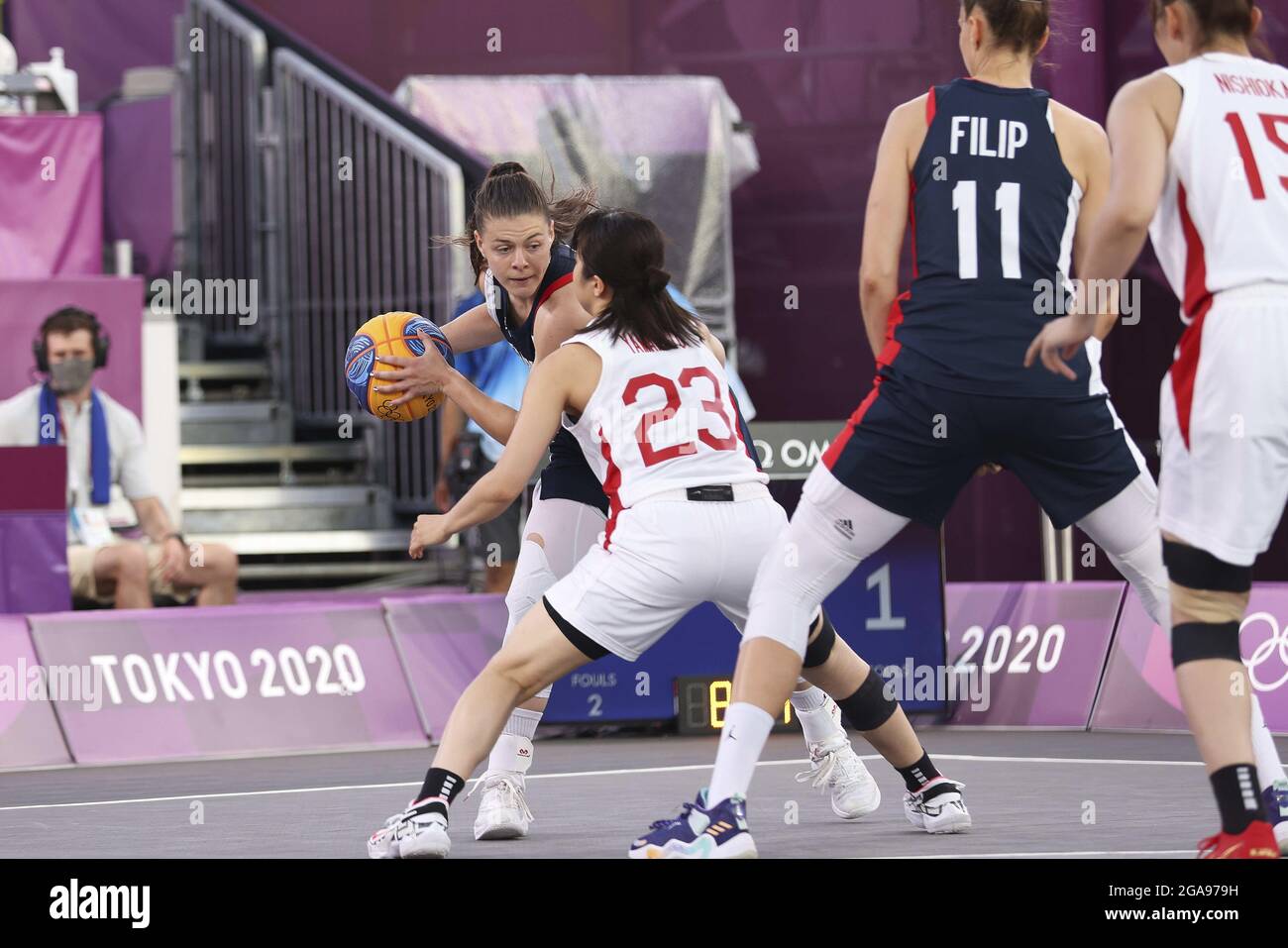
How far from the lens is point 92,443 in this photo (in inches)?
422

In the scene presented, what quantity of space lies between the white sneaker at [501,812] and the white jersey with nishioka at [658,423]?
104 cm

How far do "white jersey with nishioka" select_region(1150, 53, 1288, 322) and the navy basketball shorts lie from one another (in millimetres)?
497

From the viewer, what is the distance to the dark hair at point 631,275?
16.7 feet

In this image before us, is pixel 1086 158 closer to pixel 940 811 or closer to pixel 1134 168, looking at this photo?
pixel 1134 168

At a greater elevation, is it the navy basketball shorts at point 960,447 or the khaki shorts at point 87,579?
the navy basketball shorts at point 960,447

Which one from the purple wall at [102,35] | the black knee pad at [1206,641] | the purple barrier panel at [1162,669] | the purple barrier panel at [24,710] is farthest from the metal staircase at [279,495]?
the black knee pad at [1206,641]

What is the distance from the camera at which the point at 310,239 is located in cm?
1265

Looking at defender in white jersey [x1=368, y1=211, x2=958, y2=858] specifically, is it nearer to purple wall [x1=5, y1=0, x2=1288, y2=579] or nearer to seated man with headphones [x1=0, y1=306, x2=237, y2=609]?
seated man with headphones [x1=0, y1=306, x2=237, y2=609]

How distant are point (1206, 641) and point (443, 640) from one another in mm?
5330

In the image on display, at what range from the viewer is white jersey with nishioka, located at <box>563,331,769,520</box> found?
4.99m

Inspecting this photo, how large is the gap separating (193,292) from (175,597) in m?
3.69

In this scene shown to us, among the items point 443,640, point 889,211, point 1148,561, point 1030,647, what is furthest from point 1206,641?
point 443,640

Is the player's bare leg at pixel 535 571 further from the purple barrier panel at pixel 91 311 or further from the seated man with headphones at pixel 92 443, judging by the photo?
the purple barrier panel at pixel 91 311
